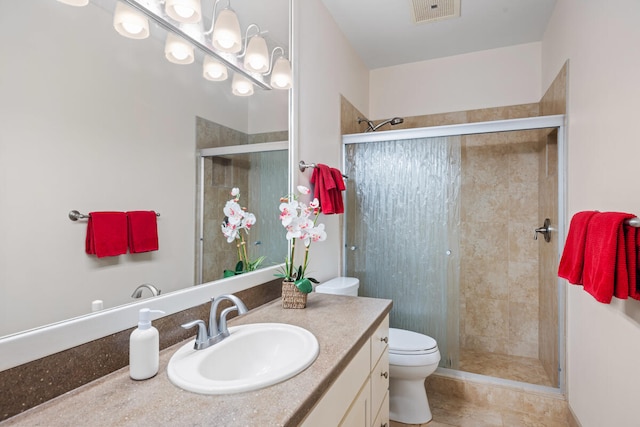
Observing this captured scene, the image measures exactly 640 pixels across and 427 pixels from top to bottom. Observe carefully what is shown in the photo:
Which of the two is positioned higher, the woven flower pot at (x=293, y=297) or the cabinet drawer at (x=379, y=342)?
the woven flower pot at (x=293, y=297)

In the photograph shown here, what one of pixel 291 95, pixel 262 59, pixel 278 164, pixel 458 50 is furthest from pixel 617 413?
pixel 458 50

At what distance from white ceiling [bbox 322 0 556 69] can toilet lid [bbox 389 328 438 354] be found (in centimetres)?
219

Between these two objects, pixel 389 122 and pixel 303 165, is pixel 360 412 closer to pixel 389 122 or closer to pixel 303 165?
pixel 303 165

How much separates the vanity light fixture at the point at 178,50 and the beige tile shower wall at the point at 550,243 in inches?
81.5

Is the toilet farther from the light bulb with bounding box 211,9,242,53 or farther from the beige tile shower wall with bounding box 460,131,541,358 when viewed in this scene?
the light bulb with bounding box 211,9,242,53

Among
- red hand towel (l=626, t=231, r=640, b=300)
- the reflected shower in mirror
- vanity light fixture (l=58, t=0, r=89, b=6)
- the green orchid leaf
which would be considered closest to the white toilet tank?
the reflected shower in mirror

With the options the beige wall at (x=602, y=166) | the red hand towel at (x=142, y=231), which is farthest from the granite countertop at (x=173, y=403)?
the beige wall at (x=602, y=166)

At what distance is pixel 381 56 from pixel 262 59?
65.7 inches

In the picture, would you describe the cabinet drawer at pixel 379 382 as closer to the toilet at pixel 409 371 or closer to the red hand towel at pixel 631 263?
the toilet at pixel 409 371

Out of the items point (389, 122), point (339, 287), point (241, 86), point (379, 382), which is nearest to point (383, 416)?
point (379, 382)

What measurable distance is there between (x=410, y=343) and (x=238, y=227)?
1337 millimetres

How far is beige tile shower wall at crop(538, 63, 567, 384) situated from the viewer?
2078 millimetres

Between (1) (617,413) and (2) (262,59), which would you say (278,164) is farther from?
(1) (617,413)

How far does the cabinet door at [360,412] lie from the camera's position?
3.46 ft
